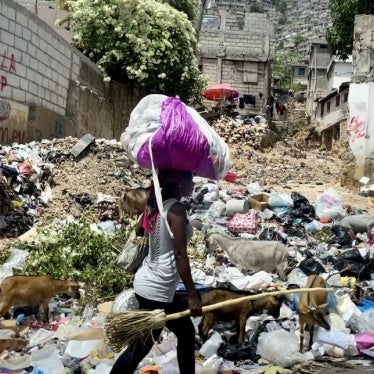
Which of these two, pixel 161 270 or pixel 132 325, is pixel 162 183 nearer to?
pixel 161 270

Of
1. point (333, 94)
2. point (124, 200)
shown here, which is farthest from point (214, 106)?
point (124, 200)

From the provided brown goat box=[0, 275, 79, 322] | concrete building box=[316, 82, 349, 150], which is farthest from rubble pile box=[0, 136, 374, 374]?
concrete building box=[316, 82, 349, 150]

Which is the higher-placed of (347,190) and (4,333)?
(347,190)

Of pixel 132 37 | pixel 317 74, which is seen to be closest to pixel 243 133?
pixel 132 37

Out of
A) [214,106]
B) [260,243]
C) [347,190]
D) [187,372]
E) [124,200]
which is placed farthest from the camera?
[214,106]

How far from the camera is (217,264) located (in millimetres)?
6297

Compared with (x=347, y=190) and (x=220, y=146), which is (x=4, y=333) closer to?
(x=220, y=146)

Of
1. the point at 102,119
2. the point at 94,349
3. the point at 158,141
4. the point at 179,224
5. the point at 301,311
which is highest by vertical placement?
the point at 102,119

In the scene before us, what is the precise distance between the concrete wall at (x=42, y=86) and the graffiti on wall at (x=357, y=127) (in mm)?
5654

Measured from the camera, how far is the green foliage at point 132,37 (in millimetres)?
15875

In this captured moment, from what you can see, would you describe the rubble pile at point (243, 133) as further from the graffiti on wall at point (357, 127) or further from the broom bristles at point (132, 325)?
the broom bristles at point (132, 325)

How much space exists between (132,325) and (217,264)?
3524 mm

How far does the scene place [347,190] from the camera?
10453mm

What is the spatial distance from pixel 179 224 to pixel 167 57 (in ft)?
46.5
